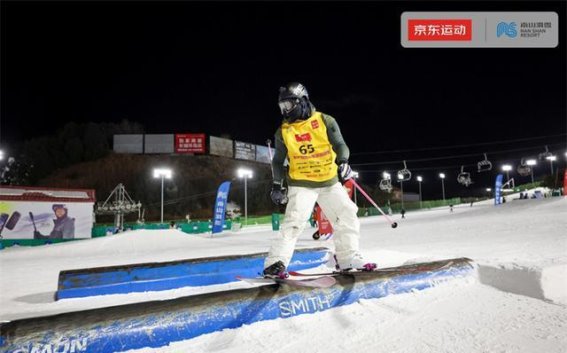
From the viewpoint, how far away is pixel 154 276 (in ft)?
14.9

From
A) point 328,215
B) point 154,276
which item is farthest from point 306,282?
point 154,276

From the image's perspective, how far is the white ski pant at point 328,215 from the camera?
3.54 meters

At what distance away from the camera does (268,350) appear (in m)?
2.14

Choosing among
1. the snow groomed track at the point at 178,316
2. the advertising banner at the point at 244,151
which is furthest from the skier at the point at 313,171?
the advertising banner at the point at 244,151

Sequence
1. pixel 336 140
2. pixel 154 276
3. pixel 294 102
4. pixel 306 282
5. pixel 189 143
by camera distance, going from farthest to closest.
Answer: pixel 189 143 < pixel 154 276 < pixel 336 140 < pixel 294 102 < pixel 306 282

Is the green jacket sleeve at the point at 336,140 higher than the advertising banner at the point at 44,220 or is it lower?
higher

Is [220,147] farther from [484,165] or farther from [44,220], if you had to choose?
[484,165]

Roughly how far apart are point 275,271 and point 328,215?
1.02 meters

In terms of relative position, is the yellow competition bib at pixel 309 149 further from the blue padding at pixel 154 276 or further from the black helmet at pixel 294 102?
the blue padding at pixel 154 276

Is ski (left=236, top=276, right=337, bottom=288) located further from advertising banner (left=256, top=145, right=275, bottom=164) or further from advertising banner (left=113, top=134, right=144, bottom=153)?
advertising banner (left=113, top=134, right=144, bottom=153)

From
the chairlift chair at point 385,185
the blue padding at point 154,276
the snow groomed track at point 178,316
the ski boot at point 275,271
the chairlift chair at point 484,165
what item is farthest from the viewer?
the chairlift chair at point 385,185

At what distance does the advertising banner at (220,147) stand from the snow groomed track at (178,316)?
212 ft

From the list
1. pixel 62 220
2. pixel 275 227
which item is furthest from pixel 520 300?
pixel 62 220

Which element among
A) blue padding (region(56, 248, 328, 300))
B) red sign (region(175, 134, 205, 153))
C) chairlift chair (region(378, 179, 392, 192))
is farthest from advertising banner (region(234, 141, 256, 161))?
blue padding (region(56, 248, 328, 300))
